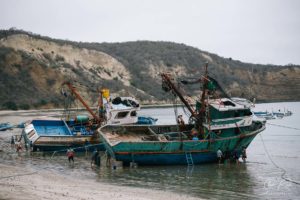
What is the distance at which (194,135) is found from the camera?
27.7 meters

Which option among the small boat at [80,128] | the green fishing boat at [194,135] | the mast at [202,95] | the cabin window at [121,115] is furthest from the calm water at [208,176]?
the cabin window at [121,115]

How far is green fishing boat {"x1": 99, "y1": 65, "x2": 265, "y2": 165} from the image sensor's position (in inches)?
1016

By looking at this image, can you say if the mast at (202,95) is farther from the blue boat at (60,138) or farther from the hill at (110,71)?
the hill at (110,71)

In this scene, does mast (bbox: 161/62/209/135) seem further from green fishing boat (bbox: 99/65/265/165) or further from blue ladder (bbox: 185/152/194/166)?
blue ladder (bbox: 185/152/194/166)

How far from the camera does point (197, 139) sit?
26969 mm

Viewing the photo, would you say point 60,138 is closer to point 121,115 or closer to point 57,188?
point 121,115

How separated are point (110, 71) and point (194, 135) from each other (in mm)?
77888

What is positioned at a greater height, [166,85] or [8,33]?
[8,33]

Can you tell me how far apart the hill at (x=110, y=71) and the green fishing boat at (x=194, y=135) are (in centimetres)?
1666

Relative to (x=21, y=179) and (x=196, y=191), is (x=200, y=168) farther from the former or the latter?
(x=21, y=179)

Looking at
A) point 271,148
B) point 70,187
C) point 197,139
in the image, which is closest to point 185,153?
point 197,139

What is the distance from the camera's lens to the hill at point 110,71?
3243 inches

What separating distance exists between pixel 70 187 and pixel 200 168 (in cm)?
1019

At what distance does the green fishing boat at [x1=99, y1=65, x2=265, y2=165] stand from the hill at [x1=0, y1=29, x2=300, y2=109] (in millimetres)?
16660
